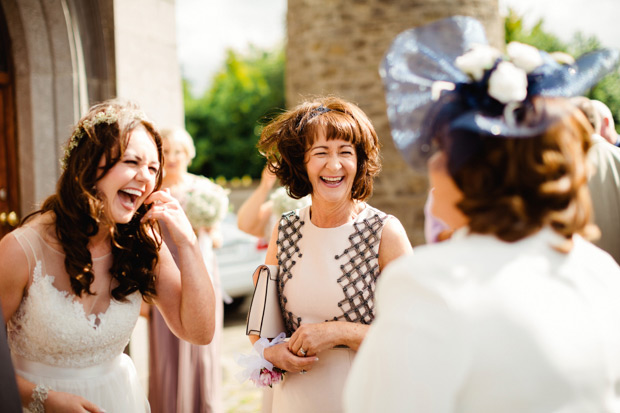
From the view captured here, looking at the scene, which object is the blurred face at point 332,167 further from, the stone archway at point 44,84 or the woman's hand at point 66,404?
the stone archway at point 44,84

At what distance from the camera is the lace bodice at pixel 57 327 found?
→ 198cm

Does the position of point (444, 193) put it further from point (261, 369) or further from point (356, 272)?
point (261, 369)

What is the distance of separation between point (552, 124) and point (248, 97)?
2931cm

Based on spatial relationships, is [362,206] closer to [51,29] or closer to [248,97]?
[51,29]

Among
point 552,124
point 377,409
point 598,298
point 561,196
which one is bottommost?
point 377,409

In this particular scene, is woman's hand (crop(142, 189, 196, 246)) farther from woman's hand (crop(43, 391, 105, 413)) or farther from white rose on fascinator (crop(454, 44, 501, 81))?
white rose on fascinator (crop(454, 44, 501, 81))

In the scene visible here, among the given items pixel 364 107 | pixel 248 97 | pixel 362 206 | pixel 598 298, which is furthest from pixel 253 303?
pixel 248 97

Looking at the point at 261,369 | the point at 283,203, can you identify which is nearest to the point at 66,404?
the point at 261,369

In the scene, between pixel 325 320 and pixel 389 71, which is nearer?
pixel 389 71

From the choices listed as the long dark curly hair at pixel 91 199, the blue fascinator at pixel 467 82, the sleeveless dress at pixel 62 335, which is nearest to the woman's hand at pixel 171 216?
the long dark curly hair at pixel 91 199

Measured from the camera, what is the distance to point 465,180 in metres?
1.20

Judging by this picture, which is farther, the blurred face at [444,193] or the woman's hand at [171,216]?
the woman's hand at [171,216]

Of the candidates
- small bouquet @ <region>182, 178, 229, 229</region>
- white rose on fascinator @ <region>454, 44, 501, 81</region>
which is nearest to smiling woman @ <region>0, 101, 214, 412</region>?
white rose on fascinator @ <region>454, 44, 501, 81</region>
